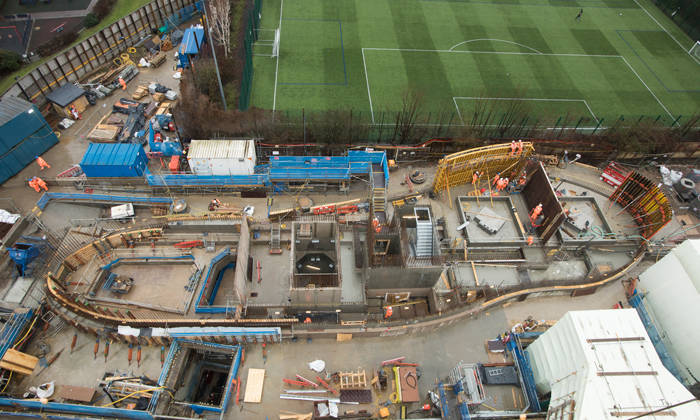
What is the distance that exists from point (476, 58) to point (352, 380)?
51.0 metres

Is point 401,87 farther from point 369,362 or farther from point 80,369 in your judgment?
point 80,369

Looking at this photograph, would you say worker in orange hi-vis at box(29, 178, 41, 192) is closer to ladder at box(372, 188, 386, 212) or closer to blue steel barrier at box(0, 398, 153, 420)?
blue steel barrier at box(0, 398, 153, 420)

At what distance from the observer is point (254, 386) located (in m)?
28.3

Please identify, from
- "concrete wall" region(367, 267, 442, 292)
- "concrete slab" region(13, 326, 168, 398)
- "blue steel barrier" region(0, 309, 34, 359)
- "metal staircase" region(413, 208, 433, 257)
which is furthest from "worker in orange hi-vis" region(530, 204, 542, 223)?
"blue steel barrier" region(0, 309, 34, 359)

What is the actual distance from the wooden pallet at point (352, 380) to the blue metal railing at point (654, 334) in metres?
23.2

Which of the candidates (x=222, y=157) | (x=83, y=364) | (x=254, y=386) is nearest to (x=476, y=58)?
(x=222, y=157)

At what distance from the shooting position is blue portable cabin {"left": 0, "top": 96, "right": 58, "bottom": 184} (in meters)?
39.8

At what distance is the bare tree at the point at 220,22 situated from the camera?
184ft

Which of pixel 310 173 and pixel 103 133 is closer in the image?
pixel 310 173

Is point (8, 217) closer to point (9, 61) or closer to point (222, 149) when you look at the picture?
point (222, 149)

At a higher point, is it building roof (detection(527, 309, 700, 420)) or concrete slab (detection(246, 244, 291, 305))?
concrete slab (detection(246, 244, 291, 305))

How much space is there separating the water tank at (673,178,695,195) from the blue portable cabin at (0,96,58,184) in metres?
69.1

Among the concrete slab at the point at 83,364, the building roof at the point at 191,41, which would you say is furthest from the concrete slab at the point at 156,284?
the building roof at the point at 191,41

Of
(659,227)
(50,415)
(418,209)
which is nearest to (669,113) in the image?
(659,227)
